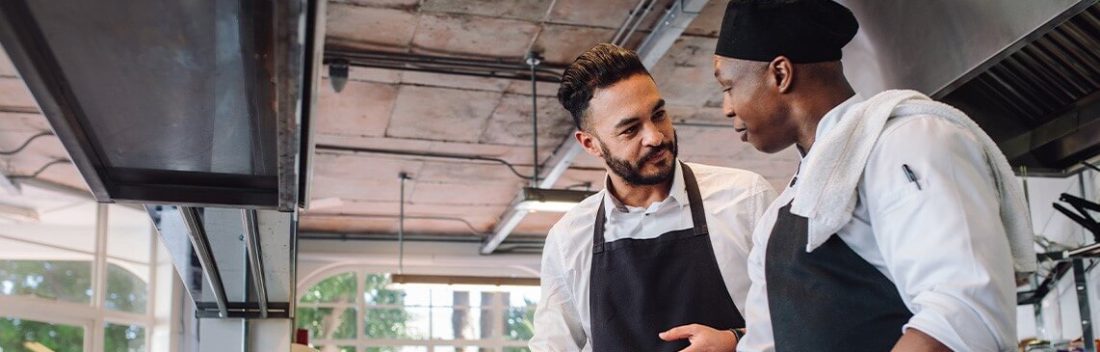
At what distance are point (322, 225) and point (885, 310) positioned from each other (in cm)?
917

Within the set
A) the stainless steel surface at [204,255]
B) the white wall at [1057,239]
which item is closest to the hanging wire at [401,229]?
the white wall at [1057,239]

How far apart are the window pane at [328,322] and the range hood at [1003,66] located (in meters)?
9.19

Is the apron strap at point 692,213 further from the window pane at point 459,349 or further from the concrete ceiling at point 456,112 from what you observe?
the window pane at point 459,349

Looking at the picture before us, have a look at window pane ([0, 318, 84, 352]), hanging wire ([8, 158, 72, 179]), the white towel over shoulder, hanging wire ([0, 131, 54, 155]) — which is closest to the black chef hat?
the white towel over shoulder

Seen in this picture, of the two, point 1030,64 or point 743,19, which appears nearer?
point 743,19

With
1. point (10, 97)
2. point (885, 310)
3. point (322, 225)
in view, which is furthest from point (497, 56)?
point (322, 225)

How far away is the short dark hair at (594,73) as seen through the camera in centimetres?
235

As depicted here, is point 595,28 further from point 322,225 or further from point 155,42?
point 322,225

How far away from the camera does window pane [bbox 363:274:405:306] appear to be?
11.2 meters

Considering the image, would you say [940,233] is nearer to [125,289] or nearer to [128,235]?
[125,289]

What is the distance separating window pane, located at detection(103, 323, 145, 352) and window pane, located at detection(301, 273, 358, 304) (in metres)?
2.41

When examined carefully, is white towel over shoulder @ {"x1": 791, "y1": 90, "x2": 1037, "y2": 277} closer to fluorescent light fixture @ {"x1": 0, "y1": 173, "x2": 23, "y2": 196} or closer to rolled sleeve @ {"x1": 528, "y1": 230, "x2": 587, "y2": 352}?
rolled sleeve @ {"x1": 528, "y1": 230, "x2": 587, "y2": 352}

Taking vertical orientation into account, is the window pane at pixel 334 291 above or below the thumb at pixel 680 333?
above

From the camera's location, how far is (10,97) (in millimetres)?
5836
